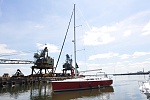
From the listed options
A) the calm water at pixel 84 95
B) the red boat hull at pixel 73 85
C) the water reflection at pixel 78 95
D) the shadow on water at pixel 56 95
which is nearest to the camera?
the calm water at pixel 84 95

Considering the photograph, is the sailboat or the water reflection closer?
the water reflection

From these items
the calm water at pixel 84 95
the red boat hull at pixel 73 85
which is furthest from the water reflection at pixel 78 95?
the red boat hull at pixel 73 85

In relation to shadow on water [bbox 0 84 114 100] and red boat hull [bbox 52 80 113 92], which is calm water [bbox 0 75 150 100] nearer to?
shadow on water [bbox 0 84 114 100]

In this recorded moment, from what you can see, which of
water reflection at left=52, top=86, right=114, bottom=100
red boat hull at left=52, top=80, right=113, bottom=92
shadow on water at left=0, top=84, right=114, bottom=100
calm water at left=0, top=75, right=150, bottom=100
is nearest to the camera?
calm water at left=0, top=75, right=150, bottom=100

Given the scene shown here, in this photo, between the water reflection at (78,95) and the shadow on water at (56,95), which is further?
the shadow on water at (56,95)

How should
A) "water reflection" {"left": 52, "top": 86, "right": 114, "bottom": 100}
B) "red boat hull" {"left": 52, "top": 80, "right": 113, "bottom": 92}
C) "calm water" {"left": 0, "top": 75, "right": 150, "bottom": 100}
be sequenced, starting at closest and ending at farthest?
"calm water" {"left": 0, "top": 75, "right": 150, "bottom": 100}, "water reflection" {"left": 52, "top": 86, "right": 114, "bottom": 100}, "red boat hull" {"left": 52, "top": 80, "right": 113, "bottom": 92}

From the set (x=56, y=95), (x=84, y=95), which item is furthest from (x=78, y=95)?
(x=56, y=95)

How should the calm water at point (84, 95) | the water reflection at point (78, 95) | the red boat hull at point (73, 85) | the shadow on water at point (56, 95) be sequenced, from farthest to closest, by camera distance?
the red boat hull at point (73, 85) < the shadow on water at point (56, 95) < the water reflection at point (78, 95) < the calm water at point (84, 95)

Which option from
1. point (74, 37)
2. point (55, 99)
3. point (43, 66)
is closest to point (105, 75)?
point (74, 37)

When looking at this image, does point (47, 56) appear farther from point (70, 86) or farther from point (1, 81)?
point (70, 86)

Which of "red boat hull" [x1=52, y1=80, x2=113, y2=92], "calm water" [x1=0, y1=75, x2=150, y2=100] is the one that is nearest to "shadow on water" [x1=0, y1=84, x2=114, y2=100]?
"calm water" [x1=0, y1=75, x2=150, y2=100]

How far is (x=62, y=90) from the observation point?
3278 cm

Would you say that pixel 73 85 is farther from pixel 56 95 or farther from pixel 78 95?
pixel 56 95

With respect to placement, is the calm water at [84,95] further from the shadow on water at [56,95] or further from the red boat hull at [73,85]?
the red boat hull at [73,85]
